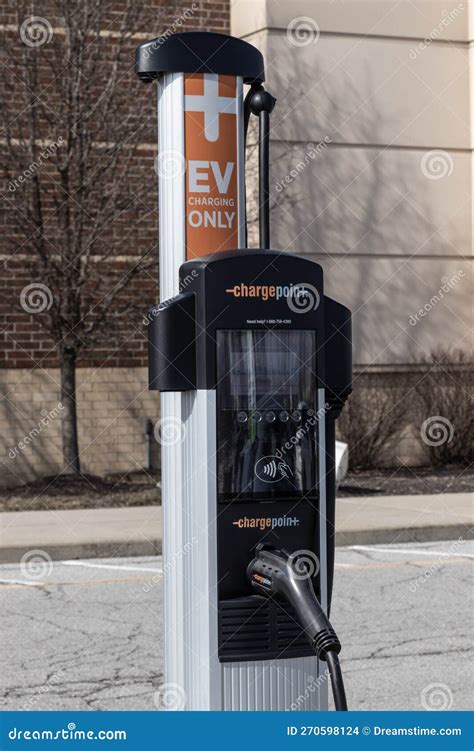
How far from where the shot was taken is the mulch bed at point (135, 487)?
46.9ft

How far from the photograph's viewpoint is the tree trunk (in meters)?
15.5

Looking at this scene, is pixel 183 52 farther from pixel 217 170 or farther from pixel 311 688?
pixel 311 688

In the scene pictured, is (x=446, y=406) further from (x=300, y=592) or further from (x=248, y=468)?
(x=300, y=592)

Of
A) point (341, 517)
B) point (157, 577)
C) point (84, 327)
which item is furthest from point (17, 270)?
point (157, 577)
